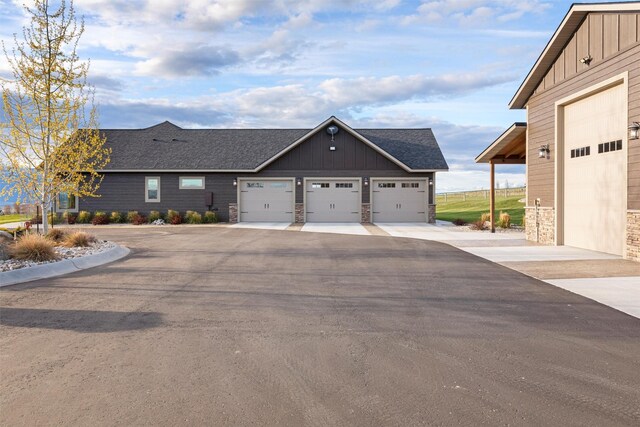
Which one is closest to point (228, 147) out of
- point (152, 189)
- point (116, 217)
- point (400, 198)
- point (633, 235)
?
point (152, 189)

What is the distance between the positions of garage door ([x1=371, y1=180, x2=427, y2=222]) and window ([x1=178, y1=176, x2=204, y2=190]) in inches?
374

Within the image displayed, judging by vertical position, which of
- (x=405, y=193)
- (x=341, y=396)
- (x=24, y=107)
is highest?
(x=24, y=107)

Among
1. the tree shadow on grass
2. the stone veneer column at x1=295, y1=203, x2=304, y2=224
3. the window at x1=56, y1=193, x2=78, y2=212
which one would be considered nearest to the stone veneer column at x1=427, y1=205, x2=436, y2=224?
the stone veneer column at x1=295, y1=203, x2=304, y2=224

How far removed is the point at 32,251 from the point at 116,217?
17029mm

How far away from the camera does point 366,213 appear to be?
86.5 ft

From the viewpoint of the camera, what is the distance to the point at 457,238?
17516mm

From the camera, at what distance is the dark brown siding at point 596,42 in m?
11.3

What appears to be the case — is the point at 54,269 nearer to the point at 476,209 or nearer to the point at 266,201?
the point at 266,201

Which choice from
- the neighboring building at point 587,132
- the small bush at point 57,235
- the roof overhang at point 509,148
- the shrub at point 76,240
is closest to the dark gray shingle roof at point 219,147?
the roof overhang at point 509,148

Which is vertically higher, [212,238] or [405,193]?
[405,193]

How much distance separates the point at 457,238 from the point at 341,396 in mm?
14515

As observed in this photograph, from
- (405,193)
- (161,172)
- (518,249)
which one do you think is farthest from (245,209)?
(518,249)

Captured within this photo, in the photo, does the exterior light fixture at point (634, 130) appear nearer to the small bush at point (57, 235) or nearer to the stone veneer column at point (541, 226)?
the stone veneer column at point (541, 226)

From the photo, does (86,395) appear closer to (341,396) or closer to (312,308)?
(341,396)
